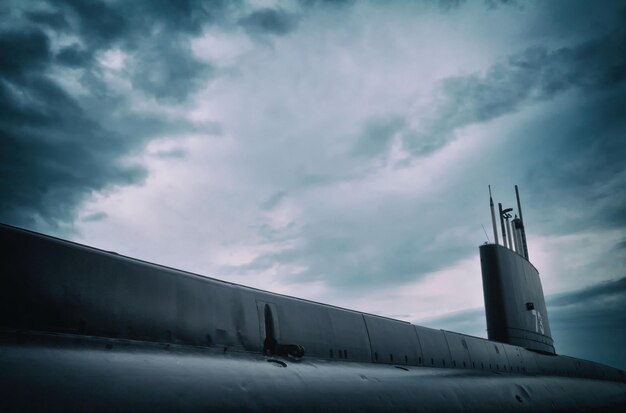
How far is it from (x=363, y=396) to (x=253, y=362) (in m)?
Result: 1.28

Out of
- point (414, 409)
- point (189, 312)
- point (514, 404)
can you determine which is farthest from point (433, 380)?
point (189, 312)

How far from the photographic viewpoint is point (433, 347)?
345 inches

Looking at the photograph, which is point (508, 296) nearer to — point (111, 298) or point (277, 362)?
point (277, 362)

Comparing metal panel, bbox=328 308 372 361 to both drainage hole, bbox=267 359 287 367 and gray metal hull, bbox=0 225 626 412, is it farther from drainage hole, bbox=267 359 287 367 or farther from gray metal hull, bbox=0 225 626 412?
drainage hole, bbox=267 359 287 367

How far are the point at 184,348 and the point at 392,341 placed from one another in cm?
423

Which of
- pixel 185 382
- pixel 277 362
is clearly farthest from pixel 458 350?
pixel 185 382

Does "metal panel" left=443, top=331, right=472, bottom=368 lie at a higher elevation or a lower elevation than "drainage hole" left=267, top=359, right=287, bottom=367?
higher

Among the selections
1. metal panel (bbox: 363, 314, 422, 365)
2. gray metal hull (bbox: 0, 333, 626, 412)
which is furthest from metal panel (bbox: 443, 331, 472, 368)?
gray metal hull (bbox: 0, 333, 626, 412)

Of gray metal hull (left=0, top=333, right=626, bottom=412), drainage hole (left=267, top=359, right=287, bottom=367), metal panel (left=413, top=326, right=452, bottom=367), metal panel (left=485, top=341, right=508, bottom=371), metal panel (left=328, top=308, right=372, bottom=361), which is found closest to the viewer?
gray metal hull (left=0, top=333, right=626, bottom=412)

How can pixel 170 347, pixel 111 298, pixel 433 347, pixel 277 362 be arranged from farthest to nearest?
pixel 433 347, pixel 277 362, pixel 170 347, pixel 111 298

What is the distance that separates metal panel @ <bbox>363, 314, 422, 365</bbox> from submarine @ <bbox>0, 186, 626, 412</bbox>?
0.02 metres

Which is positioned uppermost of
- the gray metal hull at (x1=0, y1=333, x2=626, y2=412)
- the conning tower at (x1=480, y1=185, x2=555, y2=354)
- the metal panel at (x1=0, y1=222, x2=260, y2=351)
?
the conning tower at (x1=480, y1=185, x2=555, y2=354)

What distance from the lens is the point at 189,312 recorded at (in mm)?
4676

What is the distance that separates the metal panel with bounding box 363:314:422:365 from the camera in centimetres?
739
